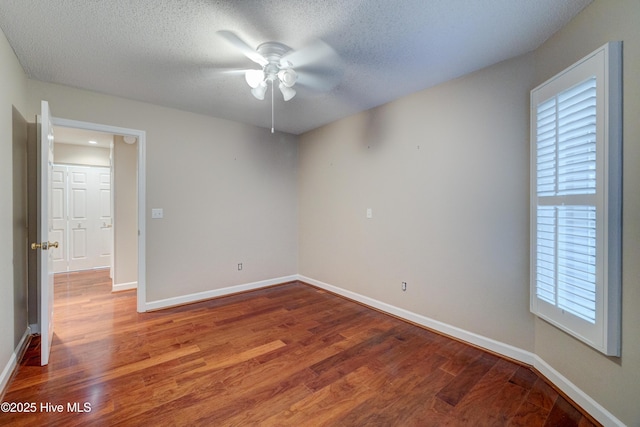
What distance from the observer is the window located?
151 cm

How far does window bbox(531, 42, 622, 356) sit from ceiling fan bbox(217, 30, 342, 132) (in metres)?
1.61

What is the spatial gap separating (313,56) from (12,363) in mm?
3255

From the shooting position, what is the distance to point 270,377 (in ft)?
6.62

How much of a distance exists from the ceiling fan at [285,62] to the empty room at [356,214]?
0.02m

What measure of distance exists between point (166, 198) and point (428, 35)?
10.6 ft

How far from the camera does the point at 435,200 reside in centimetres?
278

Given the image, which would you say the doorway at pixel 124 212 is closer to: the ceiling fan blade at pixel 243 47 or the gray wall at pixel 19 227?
the gray wall at pixel 19 227

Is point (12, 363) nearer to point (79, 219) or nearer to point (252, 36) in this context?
point (252, 36)

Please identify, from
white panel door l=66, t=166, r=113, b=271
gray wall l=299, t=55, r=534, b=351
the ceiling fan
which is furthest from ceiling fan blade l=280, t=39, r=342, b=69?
white panel door l=66, t=166, r=113, b=271

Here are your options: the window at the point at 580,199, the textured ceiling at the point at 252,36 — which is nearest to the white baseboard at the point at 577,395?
the window at the point at 580,199

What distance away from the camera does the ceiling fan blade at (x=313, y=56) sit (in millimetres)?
2113

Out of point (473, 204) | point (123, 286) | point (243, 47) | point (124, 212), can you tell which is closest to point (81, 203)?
point (124, 212)

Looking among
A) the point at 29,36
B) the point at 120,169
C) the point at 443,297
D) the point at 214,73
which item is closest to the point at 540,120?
the point at 443,297

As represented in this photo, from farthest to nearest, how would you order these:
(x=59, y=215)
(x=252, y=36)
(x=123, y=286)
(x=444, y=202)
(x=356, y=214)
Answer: (x=59, y=215)
(x=123, y=286)
(x=356, y=214)
(x=444, y=202)
(x=252, y=36)
